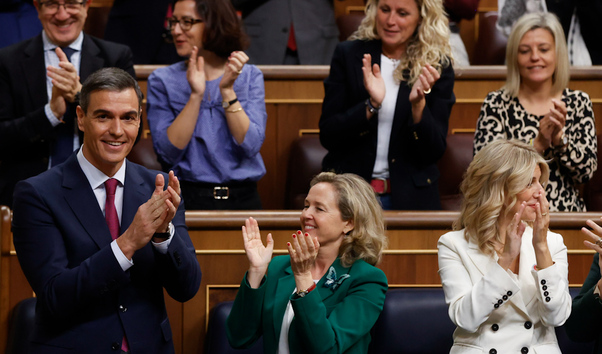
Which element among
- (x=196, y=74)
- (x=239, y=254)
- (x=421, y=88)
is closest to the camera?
(x=239, y=254)

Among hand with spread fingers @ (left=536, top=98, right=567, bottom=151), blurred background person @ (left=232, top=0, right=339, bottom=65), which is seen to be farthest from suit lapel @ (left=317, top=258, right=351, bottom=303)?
blurred background person @ (left=232, top=0, right=339, bottom=65)

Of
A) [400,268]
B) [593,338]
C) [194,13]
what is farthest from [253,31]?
[593,338]

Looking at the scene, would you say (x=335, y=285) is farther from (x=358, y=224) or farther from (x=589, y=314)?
(x=589, y=314)

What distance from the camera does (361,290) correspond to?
6.87 ft

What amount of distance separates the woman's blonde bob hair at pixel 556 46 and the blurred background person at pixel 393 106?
0.23 meters

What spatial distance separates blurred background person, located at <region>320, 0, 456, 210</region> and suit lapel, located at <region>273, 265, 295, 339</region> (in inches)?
27.6

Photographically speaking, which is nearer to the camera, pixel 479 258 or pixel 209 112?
pixel 479 258

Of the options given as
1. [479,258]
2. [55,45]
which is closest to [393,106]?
[479,258]

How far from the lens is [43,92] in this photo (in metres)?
2.76

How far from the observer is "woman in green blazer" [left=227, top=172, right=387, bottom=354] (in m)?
1.98

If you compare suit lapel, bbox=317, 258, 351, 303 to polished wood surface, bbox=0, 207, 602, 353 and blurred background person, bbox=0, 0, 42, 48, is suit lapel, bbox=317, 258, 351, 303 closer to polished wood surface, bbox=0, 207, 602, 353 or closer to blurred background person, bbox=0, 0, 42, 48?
polished wood surface, bbox=0, 207, 602, 353

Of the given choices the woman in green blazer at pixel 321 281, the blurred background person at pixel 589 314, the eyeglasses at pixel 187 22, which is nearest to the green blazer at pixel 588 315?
the blurred background person at pixel 589 314

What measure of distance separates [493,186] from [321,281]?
48 cm

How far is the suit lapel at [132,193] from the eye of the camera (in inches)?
74.0
